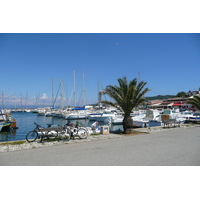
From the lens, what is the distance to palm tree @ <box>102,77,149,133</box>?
12.2 meters

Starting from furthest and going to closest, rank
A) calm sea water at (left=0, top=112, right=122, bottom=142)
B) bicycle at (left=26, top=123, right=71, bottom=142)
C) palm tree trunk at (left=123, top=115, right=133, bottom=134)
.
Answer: calm sea water at (left=0, top=112, right=122, bottom=142), palm tree trunk at (left=123, top=115, right=133, bottom=134), bicycle at (left=26, top=123, right=71, bottom=142)

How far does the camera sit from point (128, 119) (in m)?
12.4

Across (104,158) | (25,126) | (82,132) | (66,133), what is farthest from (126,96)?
(25,126)

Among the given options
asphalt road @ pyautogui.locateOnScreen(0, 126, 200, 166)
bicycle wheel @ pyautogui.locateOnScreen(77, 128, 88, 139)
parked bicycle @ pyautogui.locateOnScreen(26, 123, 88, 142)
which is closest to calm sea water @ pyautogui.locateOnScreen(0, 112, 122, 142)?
bicycle wheel @ pyautogui.locateOnScreen(77, 128, 88, 139)

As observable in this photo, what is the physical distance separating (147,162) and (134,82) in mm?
7825

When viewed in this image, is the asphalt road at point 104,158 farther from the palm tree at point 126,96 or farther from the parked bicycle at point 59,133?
the palm tree at point 126,96

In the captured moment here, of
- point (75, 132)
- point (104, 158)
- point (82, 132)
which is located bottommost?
point (104, 158)

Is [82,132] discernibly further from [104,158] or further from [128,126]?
→ [104,158]

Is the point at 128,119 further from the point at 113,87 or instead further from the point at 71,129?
the point at 71,129

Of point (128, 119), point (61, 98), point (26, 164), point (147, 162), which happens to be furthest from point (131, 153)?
point (61, 98)

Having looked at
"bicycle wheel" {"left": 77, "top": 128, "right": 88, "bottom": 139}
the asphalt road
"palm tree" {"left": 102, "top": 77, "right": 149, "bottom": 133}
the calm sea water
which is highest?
"palm tree" {"left": 102, "top": 77, "right": 149, "bottom": 133}

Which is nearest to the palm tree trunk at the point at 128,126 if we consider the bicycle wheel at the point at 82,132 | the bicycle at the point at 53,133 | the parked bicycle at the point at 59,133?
the bicycle wheel at the point at 82,132

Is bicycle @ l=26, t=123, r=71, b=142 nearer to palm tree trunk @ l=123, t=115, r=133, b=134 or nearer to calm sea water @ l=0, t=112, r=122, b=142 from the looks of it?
calm sea water @ l=0, t=112, r=122, b=142

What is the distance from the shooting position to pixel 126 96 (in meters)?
12.3
